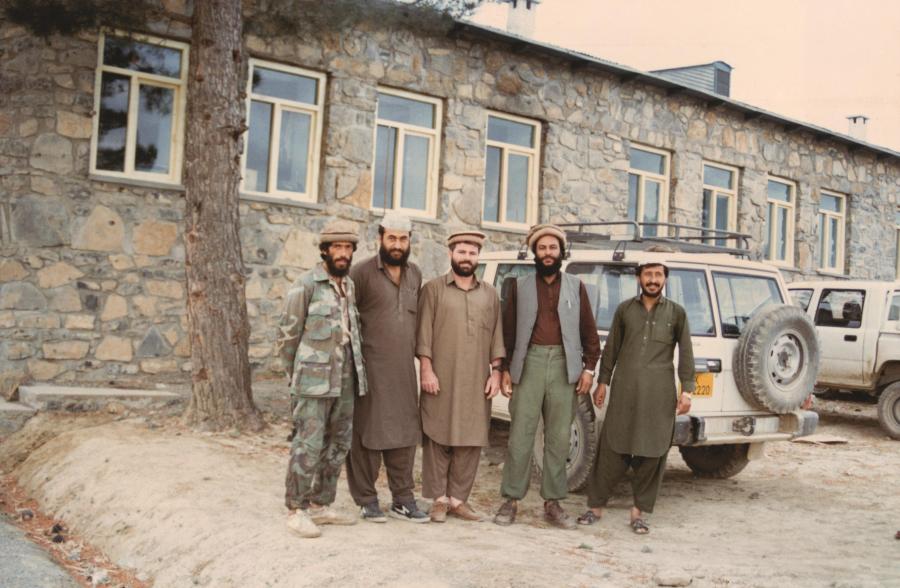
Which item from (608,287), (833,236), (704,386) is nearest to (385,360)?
(608,287)

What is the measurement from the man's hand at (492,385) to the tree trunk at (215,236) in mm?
3261

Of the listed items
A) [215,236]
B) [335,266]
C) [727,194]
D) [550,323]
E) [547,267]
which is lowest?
[550,323]

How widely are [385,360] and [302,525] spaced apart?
1119mm

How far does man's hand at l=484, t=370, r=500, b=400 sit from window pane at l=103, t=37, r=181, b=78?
6609 mm

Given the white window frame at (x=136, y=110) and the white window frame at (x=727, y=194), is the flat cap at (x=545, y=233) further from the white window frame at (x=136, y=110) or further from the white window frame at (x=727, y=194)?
the white window frame at (x=727, y=194)

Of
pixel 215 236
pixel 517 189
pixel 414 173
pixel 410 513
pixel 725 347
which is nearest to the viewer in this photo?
pixel 410 513

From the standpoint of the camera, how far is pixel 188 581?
530 cm

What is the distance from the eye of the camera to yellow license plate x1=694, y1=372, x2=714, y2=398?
6.90 metres

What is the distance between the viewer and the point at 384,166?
1261 centimetres

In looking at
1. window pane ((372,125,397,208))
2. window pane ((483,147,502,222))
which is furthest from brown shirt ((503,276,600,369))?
window pane ((483,147,502,222))

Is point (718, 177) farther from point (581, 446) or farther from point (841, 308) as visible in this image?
point (581, 446)

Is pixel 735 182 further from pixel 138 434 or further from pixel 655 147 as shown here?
pixel 138 434

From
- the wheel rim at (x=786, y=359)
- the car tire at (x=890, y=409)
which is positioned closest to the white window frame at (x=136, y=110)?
the wheel rim at (x=786, y=359)

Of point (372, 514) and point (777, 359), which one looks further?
point (777, 359)
